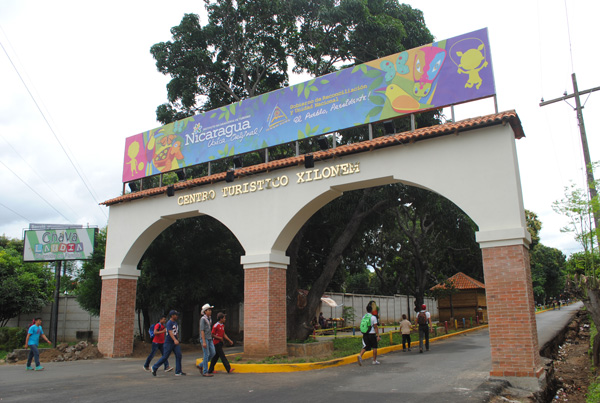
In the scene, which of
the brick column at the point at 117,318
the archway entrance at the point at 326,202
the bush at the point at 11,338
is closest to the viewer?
the archway entrance at the point at 326,202

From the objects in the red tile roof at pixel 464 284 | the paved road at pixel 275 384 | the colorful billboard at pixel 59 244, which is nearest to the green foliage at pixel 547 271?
the red tile roof at pixel 464 284

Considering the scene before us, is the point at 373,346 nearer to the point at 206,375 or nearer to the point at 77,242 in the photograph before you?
the point at 206,375

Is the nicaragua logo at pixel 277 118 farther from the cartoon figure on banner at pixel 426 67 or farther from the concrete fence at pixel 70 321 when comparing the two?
the concrete fence at pixel 70 321

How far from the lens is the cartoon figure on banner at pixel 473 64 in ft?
36.5

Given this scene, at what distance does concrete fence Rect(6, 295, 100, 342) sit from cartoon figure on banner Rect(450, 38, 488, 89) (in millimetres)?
19459

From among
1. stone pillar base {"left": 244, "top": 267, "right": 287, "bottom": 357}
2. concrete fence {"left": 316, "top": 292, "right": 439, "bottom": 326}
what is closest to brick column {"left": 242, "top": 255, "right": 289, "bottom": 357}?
stone pillar base {"left": 244, "top": 267, "right": 287, "bottom": 357}

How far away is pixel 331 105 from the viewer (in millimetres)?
13359

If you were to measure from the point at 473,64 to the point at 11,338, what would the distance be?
21516 mm

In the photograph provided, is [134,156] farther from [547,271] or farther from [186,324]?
[547,271]

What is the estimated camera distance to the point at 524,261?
31.2 feet

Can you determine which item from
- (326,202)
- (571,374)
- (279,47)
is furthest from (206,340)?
(279,47)

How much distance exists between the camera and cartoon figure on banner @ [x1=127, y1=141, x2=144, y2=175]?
→ 691 inches

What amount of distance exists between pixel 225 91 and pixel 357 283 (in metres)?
33.0

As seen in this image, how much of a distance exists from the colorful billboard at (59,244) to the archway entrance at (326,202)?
2.11 meters
